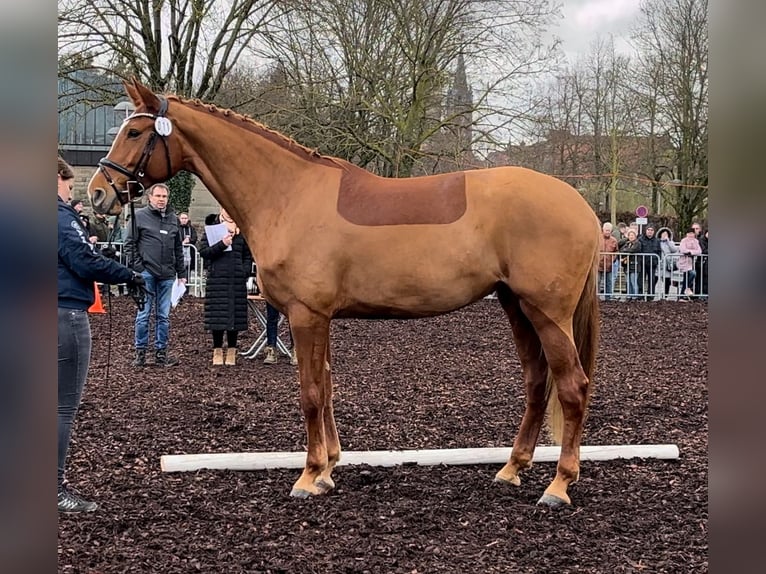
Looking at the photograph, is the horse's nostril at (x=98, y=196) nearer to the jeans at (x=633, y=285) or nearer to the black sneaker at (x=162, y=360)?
the black sneaker at (x=162, y=360)

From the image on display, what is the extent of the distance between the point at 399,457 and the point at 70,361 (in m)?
2.12

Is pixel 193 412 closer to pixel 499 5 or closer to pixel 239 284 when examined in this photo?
pixel 239 284

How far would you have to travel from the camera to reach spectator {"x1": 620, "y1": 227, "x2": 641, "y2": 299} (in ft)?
52.5

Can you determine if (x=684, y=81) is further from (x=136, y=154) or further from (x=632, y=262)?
(x=136, y=154)

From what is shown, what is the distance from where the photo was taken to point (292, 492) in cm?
416

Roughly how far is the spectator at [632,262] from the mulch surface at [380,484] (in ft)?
25.4

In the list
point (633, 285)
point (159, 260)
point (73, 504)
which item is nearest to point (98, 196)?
point (73, 504)

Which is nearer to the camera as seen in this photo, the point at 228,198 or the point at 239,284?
the point at 228,198

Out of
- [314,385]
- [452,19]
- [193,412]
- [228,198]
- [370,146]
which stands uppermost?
[452,19]

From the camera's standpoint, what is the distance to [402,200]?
4172mm

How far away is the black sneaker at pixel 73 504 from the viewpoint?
3.87 m

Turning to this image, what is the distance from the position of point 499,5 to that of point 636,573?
46.5 feet

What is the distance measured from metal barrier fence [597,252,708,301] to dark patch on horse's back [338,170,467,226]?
1240 centimetres

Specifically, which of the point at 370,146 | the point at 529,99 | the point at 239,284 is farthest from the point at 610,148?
the point at 239,284
